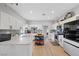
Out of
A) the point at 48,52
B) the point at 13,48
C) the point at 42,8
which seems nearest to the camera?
the point at 13,48

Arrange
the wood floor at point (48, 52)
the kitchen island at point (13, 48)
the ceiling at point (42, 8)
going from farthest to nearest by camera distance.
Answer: the ceiling at point (42, 8) < the wood floor at point (48, 52) < the kitchen island at point (13, 48)

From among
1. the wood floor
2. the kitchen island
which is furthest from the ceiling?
the wood floor

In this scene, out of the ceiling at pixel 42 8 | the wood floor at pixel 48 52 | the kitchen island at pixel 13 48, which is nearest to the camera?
the kitchen island at pixel 13 48

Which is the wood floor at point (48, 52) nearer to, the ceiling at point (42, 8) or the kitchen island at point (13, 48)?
the kitchen island at point (13, 48)

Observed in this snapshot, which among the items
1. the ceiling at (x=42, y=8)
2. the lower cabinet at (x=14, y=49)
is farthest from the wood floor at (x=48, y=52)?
the ceiling at (x=42, y=8)

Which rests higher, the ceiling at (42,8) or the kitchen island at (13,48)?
the ceiling at (42,8)

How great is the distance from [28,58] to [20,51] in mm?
2148

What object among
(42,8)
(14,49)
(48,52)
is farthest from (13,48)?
(42,8)

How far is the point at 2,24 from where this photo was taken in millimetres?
3463

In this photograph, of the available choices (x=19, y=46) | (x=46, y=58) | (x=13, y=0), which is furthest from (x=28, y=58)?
(x=19, y=46)

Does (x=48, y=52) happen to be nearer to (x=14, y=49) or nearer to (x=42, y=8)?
(x=14, y=49)

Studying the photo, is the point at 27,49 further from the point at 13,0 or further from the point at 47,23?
the point at 47,23

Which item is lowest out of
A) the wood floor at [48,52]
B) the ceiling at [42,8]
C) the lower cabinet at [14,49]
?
the wood floor at [48,52]

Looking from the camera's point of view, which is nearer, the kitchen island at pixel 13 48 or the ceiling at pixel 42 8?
the kitchen island at pixel 13 48
